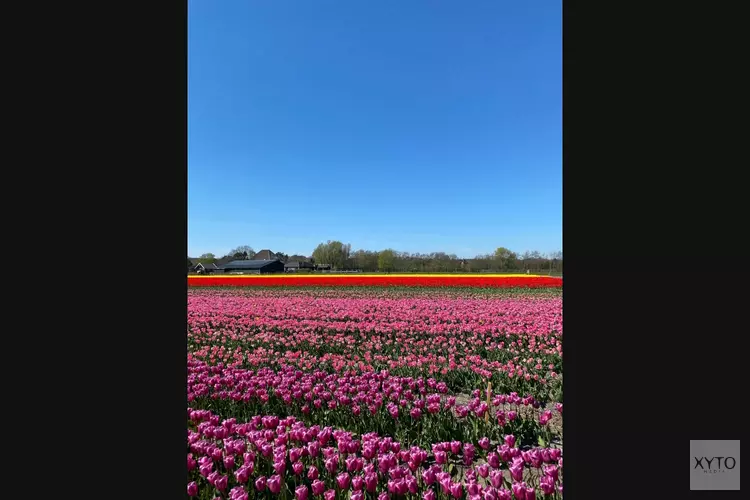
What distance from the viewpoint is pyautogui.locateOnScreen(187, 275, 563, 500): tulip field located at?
2479mm

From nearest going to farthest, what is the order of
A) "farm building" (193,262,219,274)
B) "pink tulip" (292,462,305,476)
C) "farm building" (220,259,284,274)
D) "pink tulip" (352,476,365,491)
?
1. "pink tulip" (352,476,365,491)
2. "pink tulip" (292,462,305,476)
3. "farm building" (220,259,284,274)
4. "farm building" (193,262,219,274)

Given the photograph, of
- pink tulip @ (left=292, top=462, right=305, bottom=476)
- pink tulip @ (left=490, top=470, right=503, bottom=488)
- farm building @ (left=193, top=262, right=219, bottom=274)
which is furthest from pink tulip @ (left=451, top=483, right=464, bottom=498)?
farm building @ (left=193, top=262, right=219, bottom=274)

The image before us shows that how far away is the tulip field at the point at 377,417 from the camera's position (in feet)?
8.13

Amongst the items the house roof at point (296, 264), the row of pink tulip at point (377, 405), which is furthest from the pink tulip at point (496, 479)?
the house roof at point (296, 264)

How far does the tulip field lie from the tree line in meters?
39.5

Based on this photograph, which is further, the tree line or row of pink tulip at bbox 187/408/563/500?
the tree line

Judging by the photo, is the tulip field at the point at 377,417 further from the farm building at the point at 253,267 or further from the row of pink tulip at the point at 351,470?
the farm building at the point at 253,267

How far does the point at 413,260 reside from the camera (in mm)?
57688

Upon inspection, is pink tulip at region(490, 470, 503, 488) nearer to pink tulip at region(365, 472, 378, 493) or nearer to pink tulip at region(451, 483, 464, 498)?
pink tulip at region(451, 483, 464, 498)

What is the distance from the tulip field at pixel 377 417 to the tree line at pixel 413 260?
39489 mm

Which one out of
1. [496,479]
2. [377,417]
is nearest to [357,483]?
[496,479]

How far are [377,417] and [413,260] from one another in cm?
5428

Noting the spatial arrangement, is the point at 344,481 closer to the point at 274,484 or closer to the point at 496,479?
the point at 274,484
